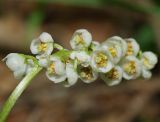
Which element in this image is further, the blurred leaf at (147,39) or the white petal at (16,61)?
the blurred leaf at (147,39)

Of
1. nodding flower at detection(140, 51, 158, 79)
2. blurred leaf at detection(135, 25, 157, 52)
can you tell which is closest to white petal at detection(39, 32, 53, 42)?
nodding flower at detection(140, 51, 158, 79)

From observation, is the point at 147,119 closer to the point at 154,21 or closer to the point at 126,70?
the point at 154,21

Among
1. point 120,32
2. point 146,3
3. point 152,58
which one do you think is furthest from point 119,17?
point 152,58

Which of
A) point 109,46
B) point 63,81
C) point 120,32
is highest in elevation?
point 109,46

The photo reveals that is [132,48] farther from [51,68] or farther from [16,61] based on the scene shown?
[16,61]

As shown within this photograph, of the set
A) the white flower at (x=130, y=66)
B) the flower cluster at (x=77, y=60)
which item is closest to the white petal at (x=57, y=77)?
the flower cluster at (x=77, y=60)

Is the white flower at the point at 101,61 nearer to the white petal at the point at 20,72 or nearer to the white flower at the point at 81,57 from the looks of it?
the white flower at the point at 81,57

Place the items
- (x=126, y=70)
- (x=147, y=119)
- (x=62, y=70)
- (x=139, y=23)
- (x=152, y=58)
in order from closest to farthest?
(x=62, y=70) < (x=126, y=70) < (x=152, y=58) < (x=147, y=119) < (x=139, y=23)

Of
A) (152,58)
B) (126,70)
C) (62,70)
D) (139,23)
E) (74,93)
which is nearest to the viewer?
(62,70)
